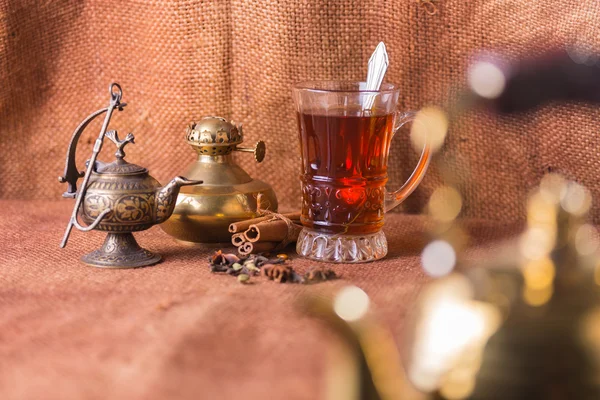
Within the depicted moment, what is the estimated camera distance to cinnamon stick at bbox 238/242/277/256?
4.45ft

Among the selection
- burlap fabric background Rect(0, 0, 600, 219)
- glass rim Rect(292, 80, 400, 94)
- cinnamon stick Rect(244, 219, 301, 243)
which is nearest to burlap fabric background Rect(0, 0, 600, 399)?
burlap fabric background Rect(0, 0, 600, 219)

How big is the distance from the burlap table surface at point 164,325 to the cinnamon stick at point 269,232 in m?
0.07

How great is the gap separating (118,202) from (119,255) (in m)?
0.10

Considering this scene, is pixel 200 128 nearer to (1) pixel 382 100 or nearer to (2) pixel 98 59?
(1) pixel 382 100

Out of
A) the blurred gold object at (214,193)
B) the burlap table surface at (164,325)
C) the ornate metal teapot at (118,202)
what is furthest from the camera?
the blurred gold object at (214,193)

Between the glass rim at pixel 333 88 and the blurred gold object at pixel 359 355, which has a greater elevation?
the glass rim at pixel 333 88

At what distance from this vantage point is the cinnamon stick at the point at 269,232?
1355 mm

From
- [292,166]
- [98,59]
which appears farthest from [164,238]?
[98,59]

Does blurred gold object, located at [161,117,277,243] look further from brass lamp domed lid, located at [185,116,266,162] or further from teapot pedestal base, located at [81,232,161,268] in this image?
teapot pedestal base, located at [81,232,161,268]

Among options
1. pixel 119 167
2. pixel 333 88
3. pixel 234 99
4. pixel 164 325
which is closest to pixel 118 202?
pixel 119 167

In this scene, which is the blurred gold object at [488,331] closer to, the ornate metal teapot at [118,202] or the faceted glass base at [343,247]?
the faceted glass base at [343,247]

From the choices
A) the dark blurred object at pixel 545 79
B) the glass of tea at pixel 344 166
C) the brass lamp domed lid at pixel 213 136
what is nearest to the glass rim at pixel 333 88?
the glass of tea at pixel 344 166

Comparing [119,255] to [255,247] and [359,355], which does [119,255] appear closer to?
[255,247]

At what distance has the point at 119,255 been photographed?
4.28ft
